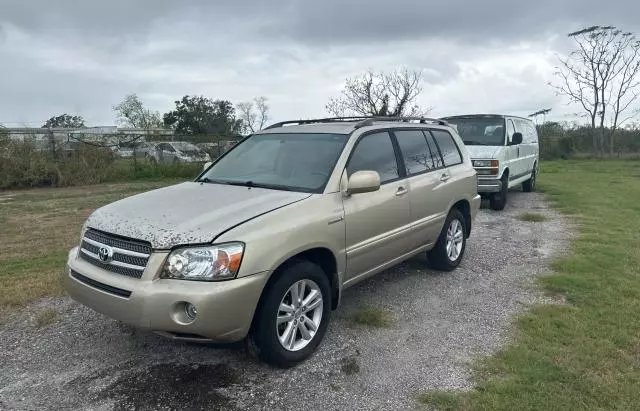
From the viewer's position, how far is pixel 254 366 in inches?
142

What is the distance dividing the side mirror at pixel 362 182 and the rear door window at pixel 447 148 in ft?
6.70

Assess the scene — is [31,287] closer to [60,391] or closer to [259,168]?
[60,391]

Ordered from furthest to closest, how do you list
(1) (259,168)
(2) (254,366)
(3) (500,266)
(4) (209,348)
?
(3) (500,266), (1) (259,168), (4) (209,348), (2) (254,366)

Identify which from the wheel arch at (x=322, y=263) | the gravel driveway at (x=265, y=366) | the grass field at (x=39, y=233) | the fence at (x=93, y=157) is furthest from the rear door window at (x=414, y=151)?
the fence at (x=93, y=157)

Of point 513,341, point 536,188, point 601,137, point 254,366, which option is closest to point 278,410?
point 254,366

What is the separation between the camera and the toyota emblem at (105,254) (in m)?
3.37

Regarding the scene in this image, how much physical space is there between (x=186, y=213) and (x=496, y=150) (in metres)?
7.94

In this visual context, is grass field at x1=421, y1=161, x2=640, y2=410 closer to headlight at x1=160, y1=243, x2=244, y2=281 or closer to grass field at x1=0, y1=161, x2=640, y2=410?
grass field at x1=0, y1=161, x2=640, y2=410

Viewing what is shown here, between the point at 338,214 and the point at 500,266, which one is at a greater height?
the point at 338,214

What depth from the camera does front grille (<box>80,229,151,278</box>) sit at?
321 centimetres

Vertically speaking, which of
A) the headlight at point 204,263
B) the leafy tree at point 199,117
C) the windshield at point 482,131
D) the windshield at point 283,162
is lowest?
the headlight at point 204,263

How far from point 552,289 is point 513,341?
1.54 metres

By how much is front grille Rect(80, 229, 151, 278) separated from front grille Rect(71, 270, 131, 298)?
108mm

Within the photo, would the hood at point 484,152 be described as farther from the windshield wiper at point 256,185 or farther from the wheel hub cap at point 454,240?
the windshield wiper at point 256,185
